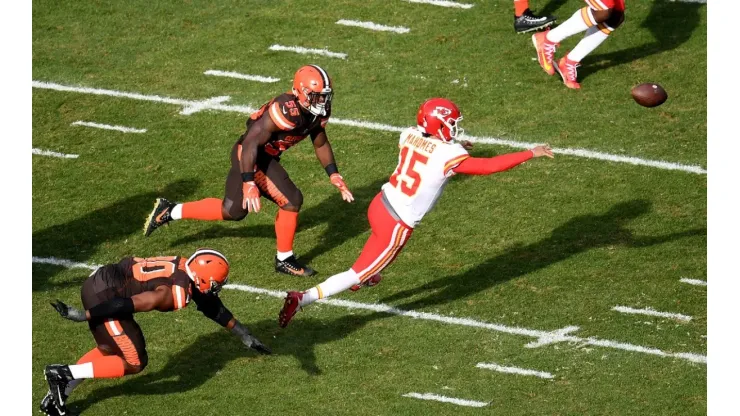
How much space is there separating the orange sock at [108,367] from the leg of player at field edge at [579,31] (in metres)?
6.31

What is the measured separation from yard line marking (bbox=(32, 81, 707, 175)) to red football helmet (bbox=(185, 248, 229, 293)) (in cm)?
431

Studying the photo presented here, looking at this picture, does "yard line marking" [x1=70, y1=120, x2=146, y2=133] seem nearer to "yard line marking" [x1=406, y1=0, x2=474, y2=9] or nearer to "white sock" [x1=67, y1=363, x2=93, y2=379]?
"yard line marking" [x1=406, y1=0, x2=474, y2=9]

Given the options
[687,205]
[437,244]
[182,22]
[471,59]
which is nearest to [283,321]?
[437,244]

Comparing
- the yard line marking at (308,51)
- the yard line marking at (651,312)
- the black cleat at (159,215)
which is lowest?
the yard line marking at (651,312)

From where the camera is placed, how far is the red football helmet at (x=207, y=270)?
895 cm

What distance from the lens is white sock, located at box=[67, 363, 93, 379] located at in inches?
351

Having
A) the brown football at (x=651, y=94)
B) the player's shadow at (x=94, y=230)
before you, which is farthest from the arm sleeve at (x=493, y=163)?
the player's shadow at (x=94, y=230)

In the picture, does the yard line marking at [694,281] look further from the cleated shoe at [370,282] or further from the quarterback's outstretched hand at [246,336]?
the quarterback's outstretched hand at [246,336]

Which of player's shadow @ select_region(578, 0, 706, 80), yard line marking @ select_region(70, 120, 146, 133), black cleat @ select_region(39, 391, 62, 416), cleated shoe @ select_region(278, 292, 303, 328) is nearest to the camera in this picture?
black cleat @ select_region(39, 391, 62, 416)

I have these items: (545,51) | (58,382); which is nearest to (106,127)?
(545,51)

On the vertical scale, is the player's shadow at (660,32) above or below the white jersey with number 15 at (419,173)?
below

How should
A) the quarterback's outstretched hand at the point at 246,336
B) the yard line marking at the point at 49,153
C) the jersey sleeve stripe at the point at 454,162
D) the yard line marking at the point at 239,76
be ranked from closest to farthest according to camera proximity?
the quarterback's outstretched hand at the point at 246,336 < the jersey sleeve stripe at the point at 454,162 < the yard line marking at the point at 49,153 < the yard line marking at the point at 239,76

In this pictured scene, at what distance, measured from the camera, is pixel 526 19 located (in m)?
14.3

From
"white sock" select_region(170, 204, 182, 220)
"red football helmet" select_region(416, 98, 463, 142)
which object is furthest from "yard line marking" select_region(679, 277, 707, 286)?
"white sock" select_region(170, 204, 182, 220)
